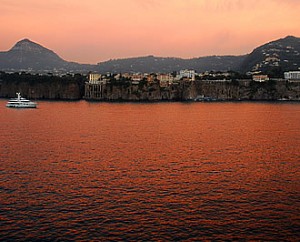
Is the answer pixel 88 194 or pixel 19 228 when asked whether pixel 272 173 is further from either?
pixel 19 228

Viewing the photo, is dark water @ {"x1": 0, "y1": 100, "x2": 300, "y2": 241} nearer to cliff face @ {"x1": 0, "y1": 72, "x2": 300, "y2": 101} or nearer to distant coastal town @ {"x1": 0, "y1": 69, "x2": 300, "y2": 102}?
cliff face @ {"x1": 0, "y1": 72, "x2": 300, "y2": 101}

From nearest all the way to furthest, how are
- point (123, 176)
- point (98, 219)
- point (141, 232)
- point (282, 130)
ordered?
1. point (141, 232)
2. point (98, 219)
3. point (123, 176)
4. point (282, 130)

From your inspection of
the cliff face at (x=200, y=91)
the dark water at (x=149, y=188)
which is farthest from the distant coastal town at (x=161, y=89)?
the dark water at (x=149, y=188)

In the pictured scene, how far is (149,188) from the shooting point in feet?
77.3

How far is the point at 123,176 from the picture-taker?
86.1 feet

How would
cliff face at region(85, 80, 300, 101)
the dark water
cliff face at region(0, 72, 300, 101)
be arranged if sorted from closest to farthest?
the dark water < cliff face at region(85, 80, 300, 101) < cliff face at region(0, 72, 300, 101)

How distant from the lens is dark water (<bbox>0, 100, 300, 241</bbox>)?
17.6 meters

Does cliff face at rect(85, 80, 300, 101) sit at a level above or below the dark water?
above

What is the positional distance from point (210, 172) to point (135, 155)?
8.13m

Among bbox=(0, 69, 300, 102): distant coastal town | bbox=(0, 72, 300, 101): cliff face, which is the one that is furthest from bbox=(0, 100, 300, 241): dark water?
bbox=(0, 69, 300, 102): distant coastal town

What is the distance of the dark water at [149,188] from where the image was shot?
17625 mm

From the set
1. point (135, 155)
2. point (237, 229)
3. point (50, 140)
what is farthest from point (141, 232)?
point (50, 140)

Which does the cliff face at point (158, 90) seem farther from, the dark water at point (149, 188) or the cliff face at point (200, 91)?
the dark water at point (149, 188)

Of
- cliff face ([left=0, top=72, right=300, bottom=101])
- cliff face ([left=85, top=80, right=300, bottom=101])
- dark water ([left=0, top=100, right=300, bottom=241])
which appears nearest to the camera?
dark water ([left=0, top=100, right=300, bottom=241])
